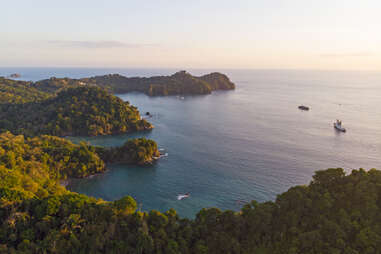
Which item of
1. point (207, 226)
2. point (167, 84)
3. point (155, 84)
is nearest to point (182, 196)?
point (207, 226)

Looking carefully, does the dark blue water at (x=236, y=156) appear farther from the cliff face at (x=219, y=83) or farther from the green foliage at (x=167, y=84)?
the cliff face at (x=219, y=83)

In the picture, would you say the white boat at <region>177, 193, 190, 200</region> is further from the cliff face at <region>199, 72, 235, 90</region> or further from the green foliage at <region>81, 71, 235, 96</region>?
the cliff face at <region>199, 72, 235, 90</region>

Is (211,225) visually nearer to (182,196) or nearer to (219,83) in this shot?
(182,196)

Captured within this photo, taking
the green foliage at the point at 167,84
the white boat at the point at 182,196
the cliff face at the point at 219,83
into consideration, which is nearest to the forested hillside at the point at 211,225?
the white boat at the point at 182,196

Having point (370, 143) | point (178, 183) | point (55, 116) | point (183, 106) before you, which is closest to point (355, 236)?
point (178, 183)

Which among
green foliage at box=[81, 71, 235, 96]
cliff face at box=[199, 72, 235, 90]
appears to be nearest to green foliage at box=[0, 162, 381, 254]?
green foliage at box=[81, 71, 235, 96]
